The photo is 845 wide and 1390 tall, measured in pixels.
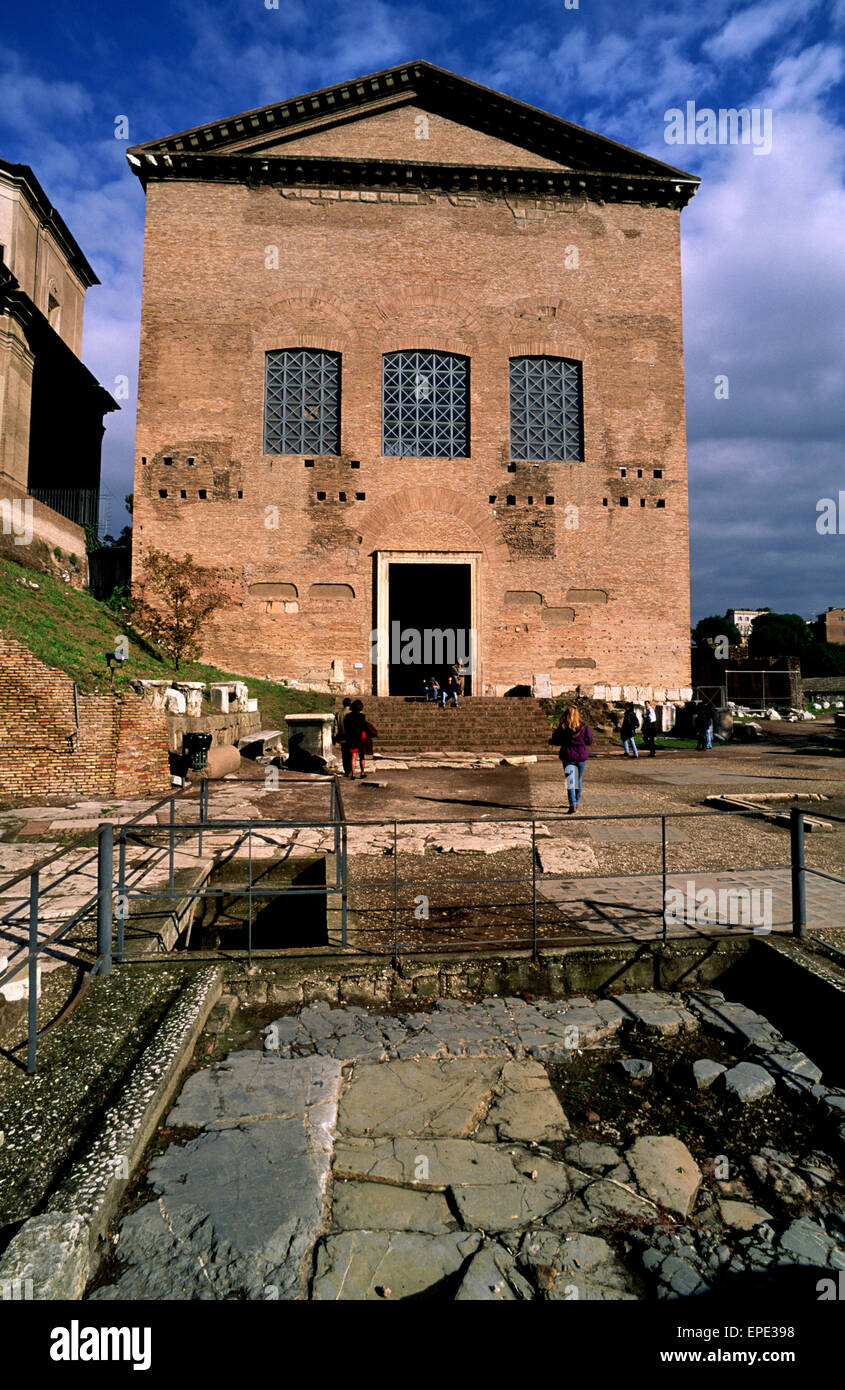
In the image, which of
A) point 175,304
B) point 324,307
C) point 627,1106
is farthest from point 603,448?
point 627,1106

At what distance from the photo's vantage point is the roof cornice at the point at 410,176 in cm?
2183

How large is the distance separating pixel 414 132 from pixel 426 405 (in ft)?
28.8

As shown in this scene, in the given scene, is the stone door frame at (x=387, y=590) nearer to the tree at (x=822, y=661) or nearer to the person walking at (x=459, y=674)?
the person walking at (x=459, y=674)

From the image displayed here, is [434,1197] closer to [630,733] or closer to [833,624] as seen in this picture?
[630,733]

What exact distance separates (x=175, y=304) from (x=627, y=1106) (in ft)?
80.7

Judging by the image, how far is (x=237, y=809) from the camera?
998cm

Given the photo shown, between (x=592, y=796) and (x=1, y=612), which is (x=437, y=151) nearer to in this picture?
(x=1, y=612)

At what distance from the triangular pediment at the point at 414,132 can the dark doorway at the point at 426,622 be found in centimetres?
1319

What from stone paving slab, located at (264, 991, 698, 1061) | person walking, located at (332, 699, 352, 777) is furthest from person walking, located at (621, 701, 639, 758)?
stone paving slab, located at (264, 991, 698, 1061)

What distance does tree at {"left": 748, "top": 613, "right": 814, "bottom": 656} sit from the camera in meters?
65.6

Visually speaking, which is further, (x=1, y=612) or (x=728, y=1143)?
(x=1, y=612)

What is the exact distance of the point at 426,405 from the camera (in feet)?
74.3

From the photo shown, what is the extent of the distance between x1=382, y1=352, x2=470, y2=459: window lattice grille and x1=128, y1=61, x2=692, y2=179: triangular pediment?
20.4 feet

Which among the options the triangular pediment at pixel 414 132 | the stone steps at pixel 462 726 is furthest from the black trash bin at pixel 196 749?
the triangular pediment at pixel 414 132
